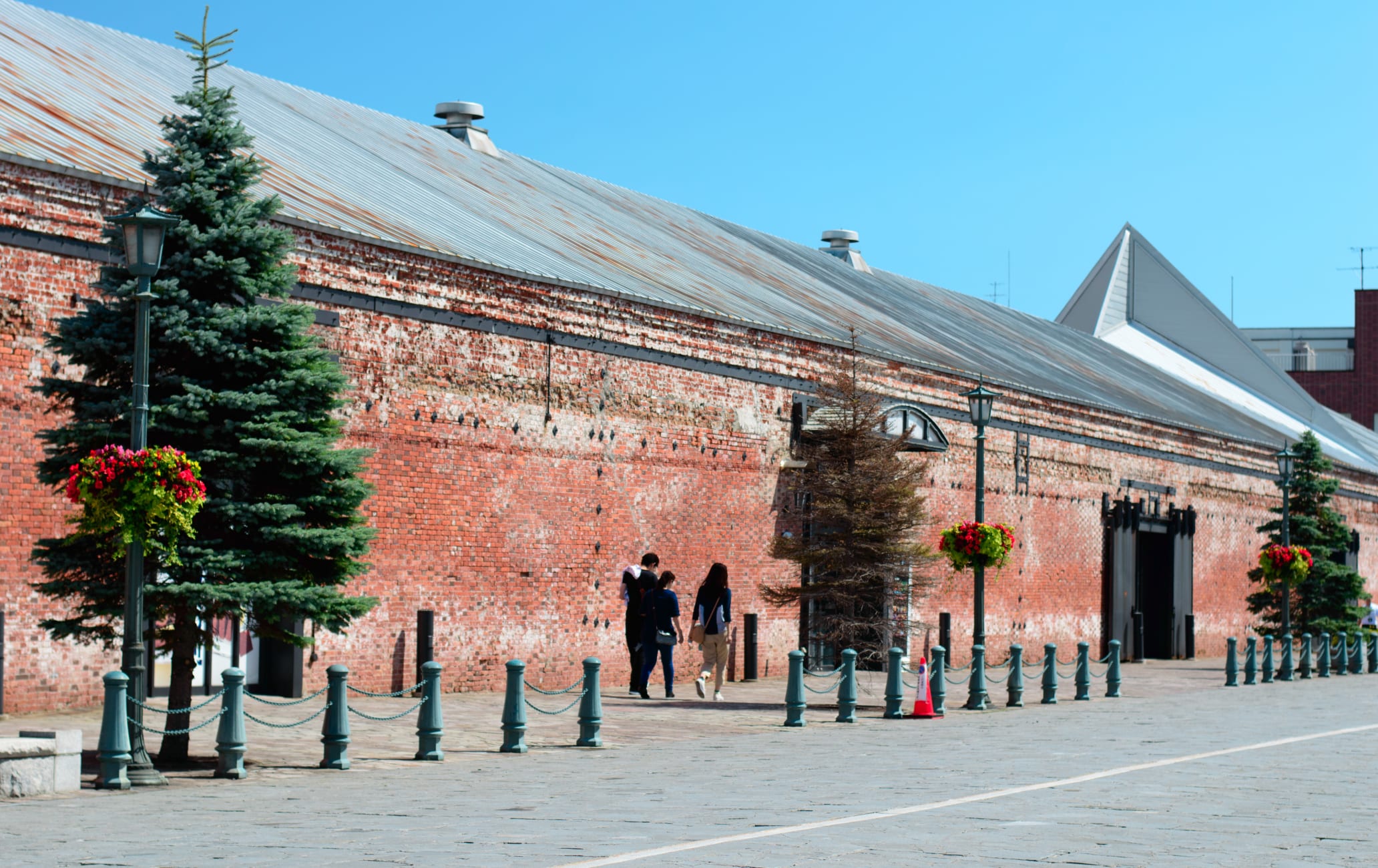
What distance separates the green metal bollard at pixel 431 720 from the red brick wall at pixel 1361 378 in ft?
268

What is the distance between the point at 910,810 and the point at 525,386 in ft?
42.4

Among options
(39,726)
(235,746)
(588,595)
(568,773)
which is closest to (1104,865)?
(568,773)

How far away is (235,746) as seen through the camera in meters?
13.6

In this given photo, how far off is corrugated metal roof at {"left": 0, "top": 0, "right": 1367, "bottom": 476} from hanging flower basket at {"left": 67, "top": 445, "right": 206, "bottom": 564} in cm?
559

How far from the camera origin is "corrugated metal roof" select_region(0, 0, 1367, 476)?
2141 centimetres

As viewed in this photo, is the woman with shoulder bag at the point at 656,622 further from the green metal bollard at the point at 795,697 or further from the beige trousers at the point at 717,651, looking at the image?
the green metal bollard at the point at 795,697

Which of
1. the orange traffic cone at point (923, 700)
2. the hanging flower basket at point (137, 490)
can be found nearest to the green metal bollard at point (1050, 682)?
the orange traffic cone at point (923, 700)

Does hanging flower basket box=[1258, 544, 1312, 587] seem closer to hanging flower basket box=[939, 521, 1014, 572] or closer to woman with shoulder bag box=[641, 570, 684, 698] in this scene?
hanging flower basket box=[939, 521, 1014, 572]

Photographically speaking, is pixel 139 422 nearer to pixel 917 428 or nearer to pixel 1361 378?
pixel 917 428

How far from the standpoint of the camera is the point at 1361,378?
8875 centimetres

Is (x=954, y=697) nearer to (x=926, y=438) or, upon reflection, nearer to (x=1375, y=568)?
(x=926, y=438)

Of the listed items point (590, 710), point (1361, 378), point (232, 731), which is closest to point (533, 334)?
point (590, 710)

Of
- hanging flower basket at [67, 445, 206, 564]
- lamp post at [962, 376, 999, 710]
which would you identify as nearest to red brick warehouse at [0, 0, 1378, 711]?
lamp post at [962, 376, 999, 710]

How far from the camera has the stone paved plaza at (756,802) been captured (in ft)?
31.2
